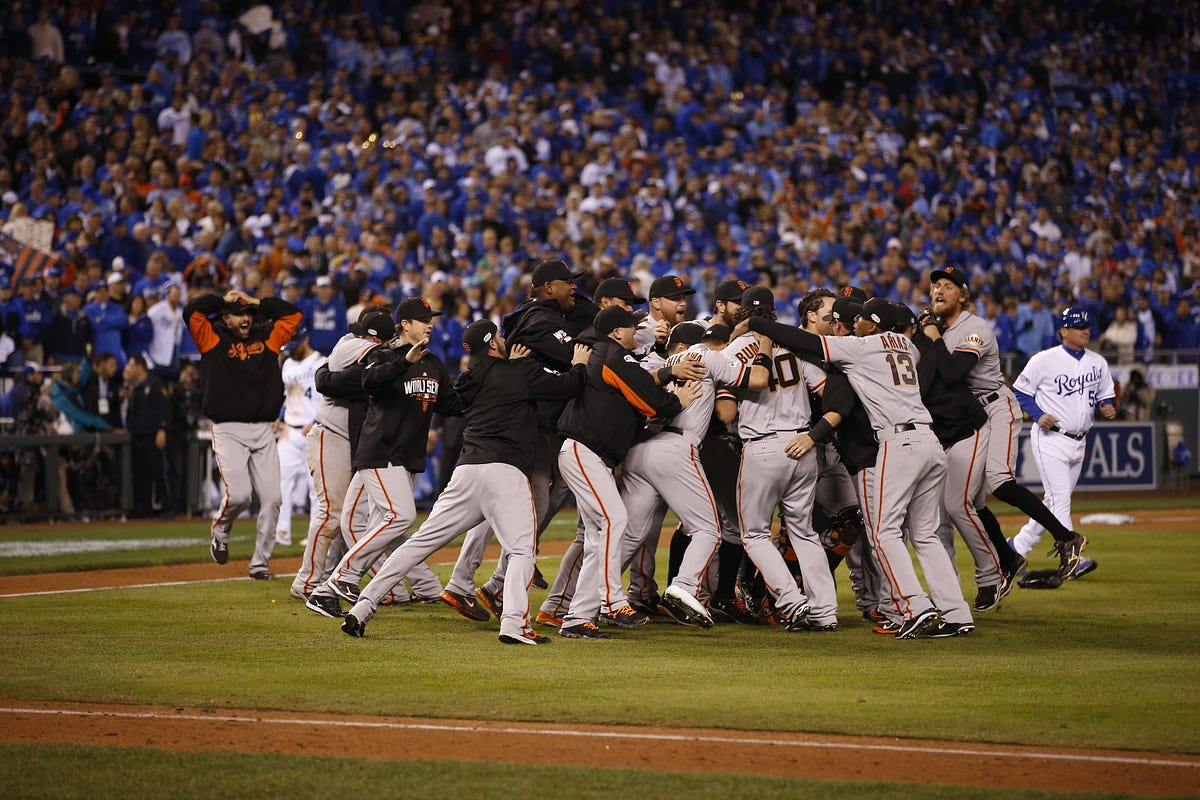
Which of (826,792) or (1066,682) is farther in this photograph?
(1066,682)

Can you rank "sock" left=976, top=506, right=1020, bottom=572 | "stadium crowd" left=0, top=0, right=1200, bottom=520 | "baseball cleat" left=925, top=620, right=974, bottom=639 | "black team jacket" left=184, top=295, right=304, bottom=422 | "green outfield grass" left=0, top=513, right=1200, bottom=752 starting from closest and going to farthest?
"green outfield grass" left=0, top=513, right=1200, bottom=752, "baseball cleat" left=925, top=620, right=974, bottom=639, "sock" left=976, top=506, right=1020, bottom=572, "black team jacket" left=184, top=295, right=304, bottom=422, "stadium crowd" left=0, top=0, right=1200, bottom=520

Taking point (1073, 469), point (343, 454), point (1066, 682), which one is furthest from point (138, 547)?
point (1066, 682)

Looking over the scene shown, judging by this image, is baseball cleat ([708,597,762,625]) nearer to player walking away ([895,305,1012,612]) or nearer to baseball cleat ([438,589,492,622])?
player walking away ([895,305,1012,612])

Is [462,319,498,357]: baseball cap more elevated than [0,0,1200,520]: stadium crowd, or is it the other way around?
[0,0,1200,520]: stadium crowd

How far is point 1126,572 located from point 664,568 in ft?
13.7

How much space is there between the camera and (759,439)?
9945 millimetres

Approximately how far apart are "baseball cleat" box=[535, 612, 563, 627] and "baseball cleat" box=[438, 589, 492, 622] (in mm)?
460

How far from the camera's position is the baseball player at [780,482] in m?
9.88

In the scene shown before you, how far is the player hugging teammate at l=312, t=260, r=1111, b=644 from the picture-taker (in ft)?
31.4

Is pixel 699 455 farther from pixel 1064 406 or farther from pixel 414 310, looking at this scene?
pixel 1064 406

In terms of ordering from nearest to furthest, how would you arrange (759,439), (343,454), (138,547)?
1. (759,439)
2. (343,454)
3. (138,547)

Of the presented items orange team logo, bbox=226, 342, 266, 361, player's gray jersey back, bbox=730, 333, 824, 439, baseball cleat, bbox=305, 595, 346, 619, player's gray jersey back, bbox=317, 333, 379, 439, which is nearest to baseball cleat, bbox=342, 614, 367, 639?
baseball cleat, bbox=305, 595, 346, 619

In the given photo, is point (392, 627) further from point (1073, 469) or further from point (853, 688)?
point (1073, 469)

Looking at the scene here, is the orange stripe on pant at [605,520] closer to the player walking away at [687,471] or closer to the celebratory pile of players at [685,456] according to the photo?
the celebratory pile of players at [685,456]
